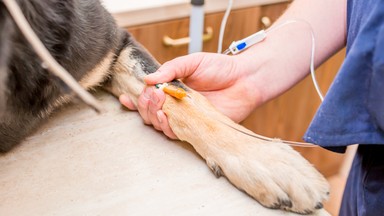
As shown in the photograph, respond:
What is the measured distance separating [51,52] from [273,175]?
1.16 ft

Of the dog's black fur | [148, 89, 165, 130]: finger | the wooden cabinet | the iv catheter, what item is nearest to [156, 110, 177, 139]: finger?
[148, 89, 165, 130]: finger

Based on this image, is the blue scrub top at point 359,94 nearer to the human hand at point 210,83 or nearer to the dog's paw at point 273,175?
the dog's paw at point 273,175

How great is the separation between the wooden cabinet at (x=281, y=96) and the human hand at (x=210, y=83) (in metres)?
0.41

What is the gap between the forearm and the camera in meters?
0.88

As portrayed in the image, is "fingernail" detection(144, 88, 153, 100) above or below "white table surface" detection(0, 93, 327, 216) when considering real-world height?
above

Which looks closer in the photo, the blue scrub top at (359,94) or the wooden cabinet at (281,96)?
the blue scrub top at (359,94)

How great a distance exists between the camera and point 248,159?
2.21 ft

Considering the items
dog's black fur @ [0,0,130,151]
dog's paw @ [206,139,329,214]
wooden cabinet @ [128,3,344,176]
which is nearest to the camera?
dog's black fur @ [0,0,130,151]

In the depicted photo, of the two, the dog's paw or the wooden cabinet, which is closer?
the dog's paw

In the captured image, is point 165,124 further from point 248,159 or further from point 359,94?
point 359,94

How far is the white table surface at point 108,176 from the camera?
0.60 metres

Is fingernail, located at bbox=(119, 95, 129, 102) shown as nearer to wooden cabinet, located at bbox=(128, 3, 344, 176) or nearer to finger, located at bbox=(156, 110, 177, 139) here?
finger, located at bbox=(156, 110, 177, 139)

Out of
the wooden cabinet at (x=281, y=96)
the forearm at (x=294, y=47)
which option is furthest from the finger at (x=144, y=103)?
the wooden cabinet at (x=281, y=96)

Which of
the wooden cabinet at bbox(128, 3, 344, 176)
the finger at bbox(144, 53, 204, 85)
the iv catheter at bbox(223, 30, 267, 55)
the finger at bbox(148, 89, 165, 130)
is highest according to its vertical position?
the iv catheter at bbox(223, 30, 267, 55)
